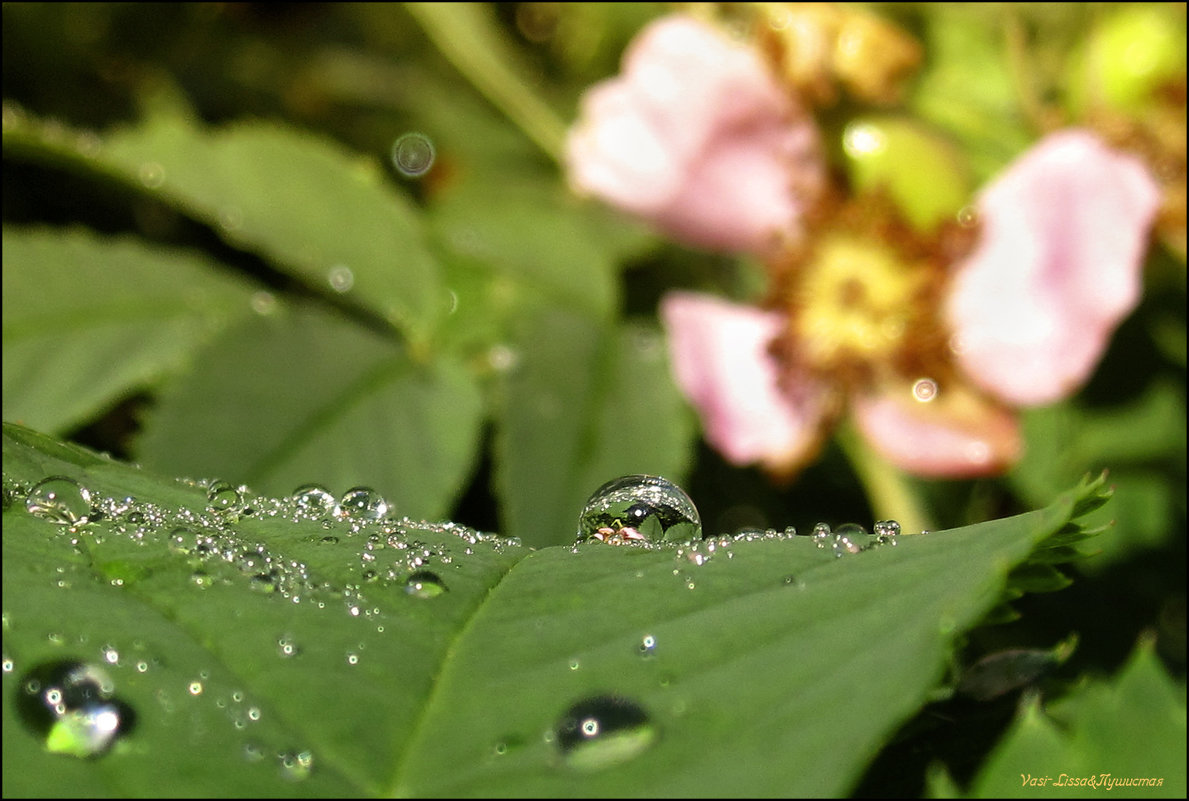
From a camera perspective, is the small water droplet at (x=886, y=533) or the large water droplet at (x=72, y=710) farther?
the small water droplet at (x=886, y=533)

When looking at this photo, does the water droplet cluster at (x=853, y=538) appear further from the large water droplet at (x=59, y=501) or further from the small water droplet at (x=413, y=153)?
the small water droplet at (x=413, y=153)

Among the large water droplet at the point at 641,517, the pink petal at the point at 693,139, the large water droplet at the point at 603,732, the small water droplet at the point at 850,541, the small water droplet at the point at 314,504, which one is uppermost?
the pink petal at the point at 693,139

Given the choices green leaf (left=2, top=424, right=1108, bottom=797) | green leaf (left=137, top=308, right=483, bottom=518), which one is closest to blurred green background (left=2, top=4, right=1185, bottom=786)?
green leaf (left=137, top=308, right=483, bottom=518)

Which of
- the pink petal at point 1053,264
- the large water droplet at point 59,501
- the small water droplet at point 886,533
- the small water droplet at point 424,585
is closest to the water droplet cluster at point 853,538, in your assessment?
the small water droplet at point 886,533

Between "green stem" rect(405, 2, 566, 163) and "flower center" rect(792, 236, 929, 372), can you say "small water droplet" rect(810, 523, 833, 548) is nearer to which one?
"flower center" rect(792, 236, 929, 372)

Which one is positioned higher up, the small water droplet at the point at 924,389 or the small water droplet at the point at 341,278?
the small water droplet at the point at 924,389

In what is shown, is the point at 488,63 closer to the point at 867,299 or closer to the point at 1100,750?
the point at 867,299
